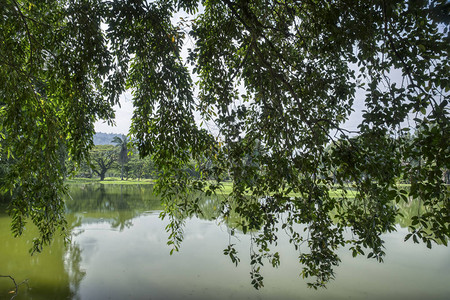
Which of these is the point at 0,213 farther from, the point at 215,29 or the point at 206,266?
the point at 215,29

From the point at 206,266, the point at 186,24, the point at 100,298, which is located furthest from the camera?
the point at 206,266

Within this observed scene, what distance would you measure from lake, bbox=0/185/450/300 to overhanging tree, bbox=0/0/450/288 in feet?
9.68

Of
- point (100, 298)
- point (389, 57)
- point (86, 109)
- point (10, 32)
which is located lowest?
point (100, 298)

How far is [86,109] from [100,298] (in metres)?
3.40

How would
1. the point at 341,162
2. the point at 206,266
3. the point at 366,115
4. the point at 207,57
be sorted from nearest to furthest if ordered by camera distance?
the point at 341,162 → the point at 366,115 → the point at 207,57 → the point at 206,266

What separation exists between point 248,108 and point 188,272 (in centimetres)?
406

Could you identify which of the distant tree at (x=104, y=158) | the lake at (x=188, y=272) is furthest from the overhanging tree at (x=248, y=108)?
the distant tree at (x=104, y=158)

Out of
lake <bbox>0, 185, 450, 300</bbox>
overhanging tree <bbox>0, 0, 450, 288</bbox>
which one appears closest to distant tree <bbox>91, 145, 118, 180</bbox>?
lake <bbox>0, 185, 450, 300</bbox>

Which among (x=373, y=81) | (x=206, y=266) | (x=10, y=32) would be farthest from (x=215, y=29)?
(x=206, y=266)

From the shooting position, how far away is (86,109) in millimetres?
2697

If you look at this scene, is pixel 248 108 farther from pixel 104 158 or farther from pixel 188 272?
pixel 104 158

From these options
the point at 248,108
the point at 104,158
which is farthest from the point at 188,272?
the point at 104,158

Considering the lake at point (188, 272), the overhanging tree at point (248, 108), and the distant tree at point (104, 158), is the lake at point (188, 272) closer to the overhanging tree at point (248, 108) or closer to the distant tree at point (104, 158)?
the overhanging tree at point (248, 108)

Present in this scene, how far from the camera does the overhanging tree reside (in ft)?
6.13
